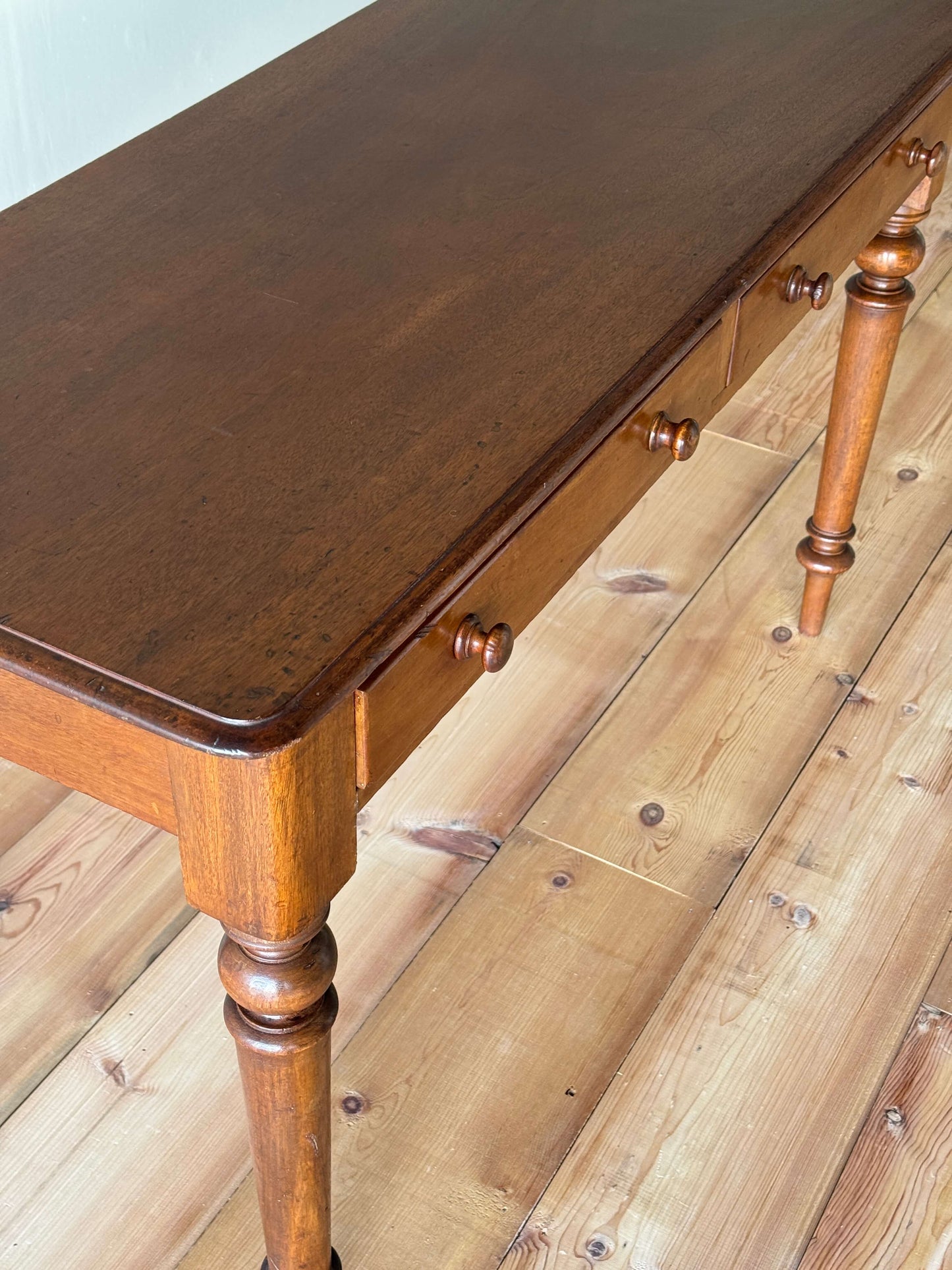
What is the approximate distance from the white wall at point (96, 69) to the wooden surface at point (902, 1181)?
151cm

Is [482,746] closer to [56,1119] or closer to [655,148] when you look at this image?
[56,1119]

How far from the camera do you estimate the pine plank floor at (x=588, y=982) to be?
1.32 metres

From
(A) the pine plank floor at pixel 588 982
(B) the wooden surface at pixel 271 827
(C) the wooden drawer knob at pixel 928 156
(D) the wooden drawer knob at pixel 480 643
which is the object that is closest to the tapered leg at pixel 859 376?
(C) the wooden drawer knob at pixel 928 156

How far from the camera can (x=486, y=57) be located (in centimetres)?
145

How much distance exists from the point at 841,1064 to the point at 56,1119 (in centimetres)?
81

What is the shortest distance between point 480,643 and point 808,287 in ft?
1.93

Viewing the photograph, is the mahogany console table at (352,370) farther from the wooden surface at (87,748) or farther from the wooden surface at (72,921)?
the wooden surface at (72,921)

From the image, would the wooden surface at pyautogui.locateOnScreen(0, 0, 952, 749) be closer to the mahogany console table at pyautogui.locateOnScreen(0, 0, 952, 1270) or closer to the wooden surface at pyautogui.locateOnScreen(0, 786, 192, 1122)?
the mahogany console table at pyautogui.locateOnScreen(0, 0, 952, 1270)

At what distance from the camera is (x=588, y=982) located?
4.99ft

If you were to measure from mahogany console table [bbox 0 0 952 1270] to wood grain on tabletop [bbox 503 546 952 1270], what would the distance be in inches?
13.8

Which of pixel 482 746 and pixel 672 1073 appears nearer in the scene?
pixel 672 1073

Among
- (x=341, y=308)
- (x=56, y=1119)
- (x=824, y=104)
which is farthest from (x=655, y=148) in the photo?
(x=56, y=1119)

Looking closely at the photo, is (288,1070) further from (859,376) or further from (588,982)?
(859,376)

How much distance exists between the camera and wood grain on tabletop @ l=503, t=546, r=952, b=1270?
4.33 feet
